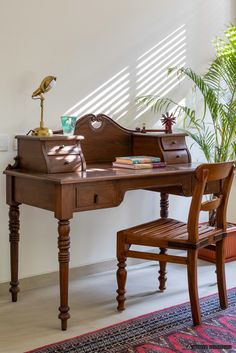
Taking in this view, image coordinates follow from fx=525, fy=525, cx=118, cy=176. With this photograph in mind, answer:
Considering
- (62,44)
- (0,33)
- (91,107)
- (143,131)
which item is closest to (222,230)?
(143,131)

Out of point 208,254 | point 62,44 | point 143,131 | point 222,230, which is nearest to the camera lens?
point 222,230

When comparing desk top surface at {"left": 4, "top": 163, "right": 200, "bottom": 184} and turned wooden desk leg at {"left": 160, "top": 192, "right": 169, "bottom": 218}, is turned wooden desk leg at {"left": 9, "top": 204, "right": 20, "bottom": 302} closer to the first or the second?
desk top surface at {"left": 4, "top": 163, "right": 200, "bottom": 184}

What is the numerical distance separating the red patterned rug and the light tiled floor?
9 cm

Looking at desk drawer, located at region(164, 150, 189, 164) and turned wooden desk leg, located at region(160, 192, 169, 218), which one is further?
turned wooden desk leg, located at region(160, 192, 169, 218)

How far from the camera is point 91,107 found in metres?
3.54

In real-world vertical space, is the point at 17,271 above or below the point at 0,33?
below

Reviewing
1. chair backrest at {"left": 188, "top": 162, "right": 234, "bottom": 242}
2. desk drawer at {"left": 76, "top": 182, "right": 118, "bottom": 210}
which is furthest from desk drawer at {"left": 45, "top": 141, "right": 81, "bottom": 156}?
chair backrest at {"left": 188, "top": 162, "right": 234, "bottom": 242}

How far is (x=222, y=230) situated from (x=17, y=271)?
124 cm

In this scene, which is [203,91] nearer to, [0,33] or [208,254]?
[208,254]

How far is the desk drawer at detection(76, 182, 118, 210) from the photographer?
2.73 meters

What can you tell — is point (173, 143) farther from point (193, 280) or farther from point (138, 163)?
point (193, 280)

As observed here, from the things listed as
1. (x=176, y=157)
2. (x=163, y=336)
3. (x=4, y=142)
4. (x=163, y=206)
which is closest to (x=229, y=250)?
(x=163, y=206)

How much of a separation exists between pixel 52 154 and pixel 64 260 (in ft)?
1.90

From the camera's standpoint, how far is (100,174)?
2.87 meters
